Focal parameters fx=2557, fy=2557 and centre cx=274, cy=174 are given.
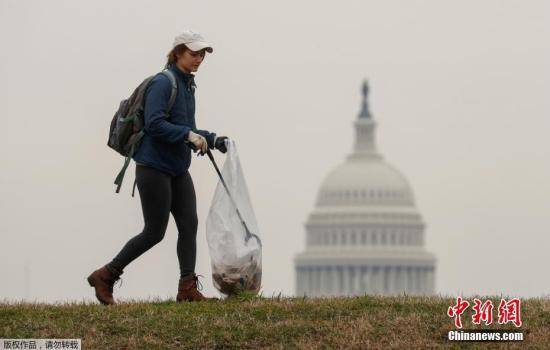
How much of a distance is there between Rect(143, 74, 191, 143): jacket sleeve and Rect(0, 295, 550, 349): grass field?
1477 millimetres

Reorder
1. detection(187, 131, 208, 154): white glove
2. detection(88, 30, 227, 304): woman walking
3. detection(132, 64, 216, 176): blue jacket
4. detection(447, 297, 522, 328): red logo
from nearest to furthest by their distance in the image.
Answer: detection(447, 297, 522, 328): red logo → detection(187, 131, 208, 154): white glove → detection(132, 64, 216, 176): blue jacket → detection(88, 30, 227, 304): woman walking

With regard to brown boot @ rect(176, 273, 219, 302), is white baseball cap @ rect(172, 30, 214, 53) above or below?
above

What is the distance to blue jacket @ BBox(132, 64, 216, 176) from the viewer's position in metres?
22.0

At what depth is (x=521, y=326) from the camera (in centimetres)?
2091

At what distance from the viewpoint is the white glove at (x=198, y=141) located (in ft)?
71.8

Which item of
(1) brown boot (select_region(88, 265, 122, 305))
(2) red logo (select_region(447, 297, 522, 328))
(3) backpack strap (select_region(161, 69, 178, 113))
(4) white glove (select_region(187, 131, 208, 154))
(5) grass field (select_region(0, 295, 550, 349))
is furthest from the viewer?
(1) brown boot (select_region(88, 265, 122, 305))

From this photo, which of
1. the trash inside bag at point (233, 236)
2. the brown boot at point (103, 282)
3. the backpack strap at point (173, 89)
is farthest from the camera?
the trash inside bag at point (233, 236)

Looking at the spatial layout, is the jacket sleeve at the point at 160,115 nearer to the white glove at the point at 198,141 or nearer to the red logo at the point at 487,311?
the white glove at the point at 198,141

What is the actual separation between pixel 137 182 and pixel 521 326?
373 centimetres

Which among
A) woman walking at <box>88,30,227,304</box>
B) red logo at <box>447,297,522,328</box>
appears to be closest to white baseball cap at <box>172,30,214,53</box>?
woman walking at <box>88,30,227,304</box>
